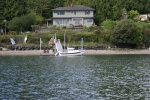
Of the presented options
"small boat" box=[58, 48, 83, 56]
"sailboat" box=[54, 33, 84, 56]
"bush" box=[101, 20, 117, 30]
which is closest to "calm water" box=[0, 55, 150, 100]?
"small boat" box=[58, 48, 83, 56]

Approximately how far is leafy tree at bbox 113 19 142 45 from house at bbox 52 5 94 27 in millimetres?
14652

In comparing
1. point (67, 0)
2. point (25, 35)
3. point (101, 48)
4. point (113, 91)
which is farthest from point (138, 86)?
point (67, 0)

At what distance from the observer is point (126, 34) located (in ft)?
273

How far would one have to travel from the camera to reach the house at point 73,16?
9731 centimetres

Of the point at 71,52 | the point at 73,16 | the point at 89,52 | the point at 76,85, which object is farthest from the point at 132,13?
the point at 76,85

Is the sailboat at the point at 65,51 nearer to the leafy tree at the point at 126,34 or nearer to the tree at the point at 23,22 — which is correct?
the leafy tree at the point at 126,34

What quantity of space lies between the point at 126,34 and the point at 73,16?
63.2 feet

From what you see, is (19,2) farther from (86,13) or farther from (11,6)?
(86,13)

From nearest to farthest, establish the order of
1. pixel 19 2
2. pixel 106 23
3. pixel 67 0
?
pixel 106 23, pixel 19 2, pixel 67 0

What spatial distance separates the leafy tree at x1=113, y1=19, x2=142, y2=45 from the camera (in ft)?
273

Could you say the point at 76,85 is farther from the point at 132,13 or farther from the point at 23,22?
the point at 132,13

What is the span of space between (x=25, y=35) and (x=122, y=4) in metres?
25.7

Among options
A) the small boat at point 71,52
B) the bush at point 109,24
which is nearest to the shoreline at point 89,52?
the small boat at point 71,52

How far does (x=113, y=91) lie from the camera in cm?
3309
